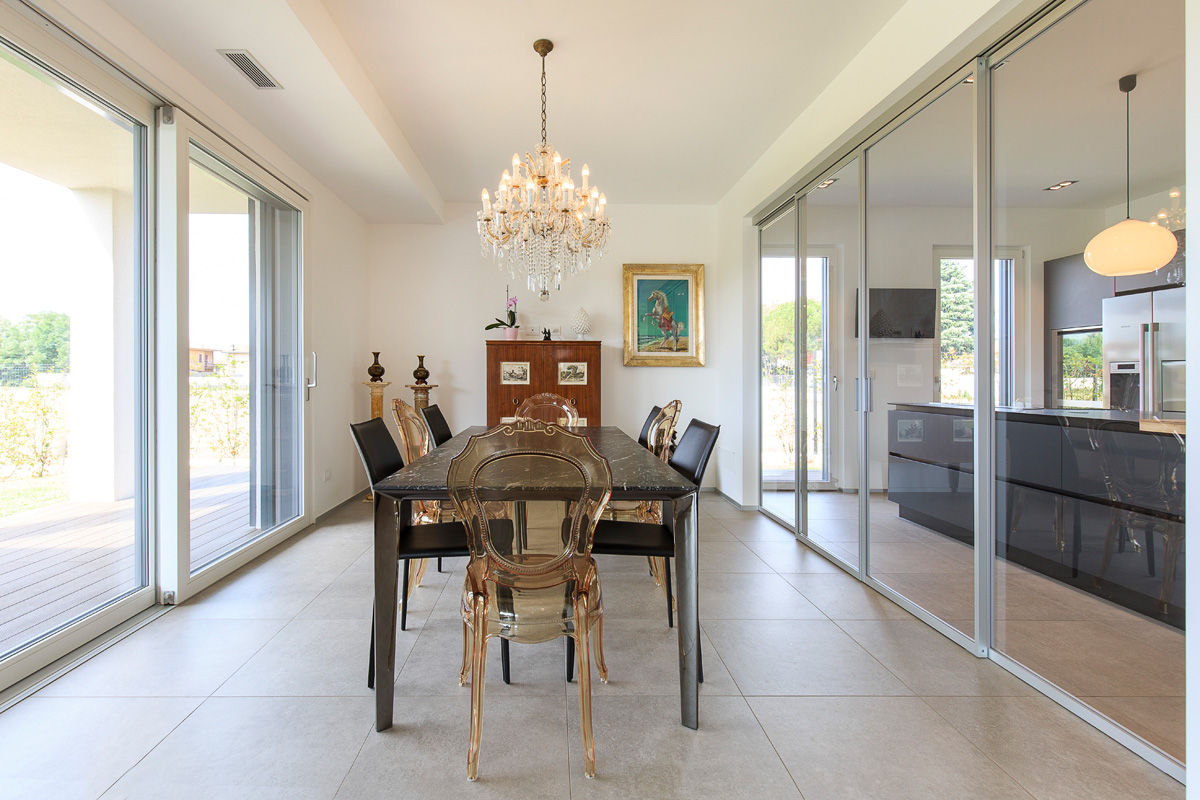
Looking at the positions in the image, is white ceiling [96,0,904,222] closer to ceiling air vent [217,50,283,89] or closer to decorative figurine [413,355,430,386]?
ceiling air vent [217,50,283,89]

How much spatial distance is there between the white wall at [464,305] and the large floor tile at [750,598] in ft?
8.26

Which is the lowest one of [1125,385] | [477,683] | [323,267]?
[477,683]

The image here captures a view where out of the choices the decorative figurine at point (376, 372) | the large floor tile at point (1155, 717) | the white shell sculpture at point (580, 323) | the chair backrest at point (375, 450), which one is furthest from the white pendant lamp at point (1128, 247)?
the decorative figurine at point (376, 372)

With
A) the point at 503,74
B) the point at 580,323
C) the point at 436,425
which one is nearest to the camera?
the point at 503,74

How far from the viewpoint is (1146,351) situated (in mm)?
1525

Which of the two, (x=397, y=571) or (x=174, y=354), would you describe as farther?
(x=174, y=354)

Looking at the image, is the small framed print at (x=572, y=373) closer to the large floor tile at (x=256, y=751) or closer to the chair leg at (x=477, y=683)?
the large floor tile at (x=256, y=751)

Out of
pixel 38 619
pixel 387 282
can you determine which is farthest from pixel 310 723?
pixel 387 282

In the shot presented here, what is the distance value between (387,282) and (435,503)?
3.52 metres

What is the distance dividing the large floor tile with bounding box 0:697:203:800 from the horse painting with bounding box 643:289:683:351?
4.46 m

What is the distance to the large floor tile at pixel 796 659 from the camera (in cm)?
194

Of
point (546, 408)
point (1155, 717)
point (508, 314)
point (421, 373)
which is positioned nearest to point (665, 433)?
point (546, 408)

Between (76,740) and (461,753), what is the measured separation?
1.16 meters

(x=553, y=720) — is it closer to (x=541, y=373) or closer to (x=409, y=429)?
(x=409, y=429)
